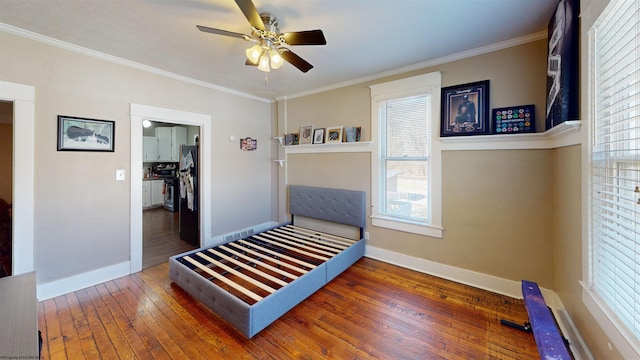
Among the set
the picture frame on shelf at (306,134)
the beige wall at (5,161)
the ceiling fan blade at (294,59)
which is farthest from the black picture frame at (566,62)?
the beige wall at (5,161)

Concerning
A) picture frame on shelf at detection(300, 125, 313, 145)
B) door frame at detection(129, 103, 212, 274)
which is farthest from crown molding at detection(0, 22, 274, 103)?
picture frame on shelf at detection(300, 125, 313, 145)

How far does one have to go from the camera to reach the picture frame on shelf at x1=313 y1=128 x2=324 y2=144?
12.6 ft

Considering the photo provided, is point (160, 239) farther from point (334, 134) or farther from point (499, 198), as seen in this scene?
point (499, 198)

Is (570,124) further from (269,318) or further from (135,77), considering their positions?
(135,77)

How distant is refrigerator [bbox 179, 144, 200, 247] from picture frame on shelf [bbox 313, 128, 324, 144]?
6.27ft

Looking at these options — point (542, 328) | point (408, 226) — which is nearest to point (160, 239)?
point (408, 226)

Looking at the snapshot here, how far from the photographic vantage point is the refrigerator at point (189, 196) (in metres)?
3.83

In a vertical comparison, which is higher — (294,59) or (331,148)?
(294,59)

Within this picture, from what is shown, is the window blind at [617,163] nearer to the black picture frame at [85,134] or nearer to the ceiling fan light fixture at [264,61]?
the ceiling fan light fixture at [264,61]

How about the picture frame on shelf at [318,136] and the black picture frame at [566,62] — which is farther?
the picture frame on shelf at [318,136]

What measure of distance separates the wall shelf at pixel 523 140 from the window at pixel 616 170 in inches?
11.1

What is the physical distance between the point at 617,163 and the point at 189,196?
463 centimetres

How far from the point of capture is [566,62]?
64.7 inches

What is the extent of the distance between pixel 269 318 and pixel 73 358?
1.36 meters
